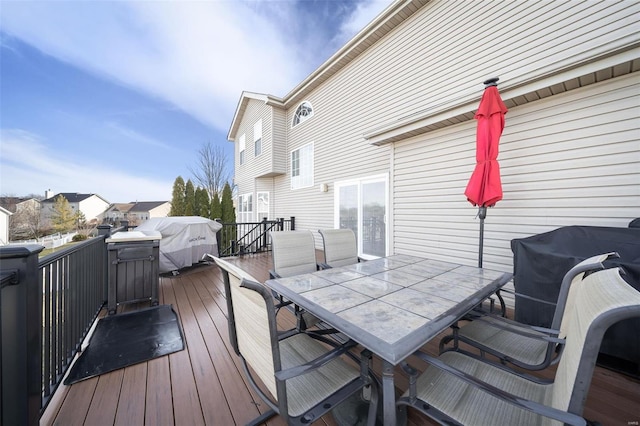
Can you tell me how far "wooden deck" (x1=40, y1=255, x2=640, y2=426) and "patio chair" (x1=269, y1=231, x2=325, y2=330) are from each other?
2.97 feet

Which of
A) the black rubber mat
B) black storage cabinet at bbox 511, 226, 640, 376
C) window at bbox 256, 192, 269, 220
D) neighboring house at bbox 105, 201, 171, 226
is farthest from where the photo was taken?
neighboring house at bbox 105, 201, 171, 226

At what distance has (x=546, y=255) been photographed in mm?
2365

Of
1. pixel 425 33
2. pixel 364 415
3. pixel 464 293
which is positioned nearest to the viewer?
pixel 364 415

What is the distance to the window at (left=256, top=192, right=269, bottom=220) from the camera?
10.2 meters

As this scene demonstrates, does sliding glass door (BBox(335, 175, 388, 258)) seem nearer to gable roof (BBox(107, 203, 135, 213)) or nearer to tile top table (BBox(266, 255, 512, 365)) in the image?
tile top table (BBox(266, 255, 512, 365))

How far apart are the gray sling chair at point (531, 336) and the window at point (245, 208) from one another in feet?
34.2

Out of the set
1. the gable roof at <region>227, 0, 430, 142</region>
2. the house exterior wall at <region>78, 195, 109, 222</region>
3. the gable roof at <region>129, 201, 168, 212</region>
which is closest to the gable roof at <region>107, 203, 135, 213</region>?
the gable roof at <region>129, 201, 168, 212</region>

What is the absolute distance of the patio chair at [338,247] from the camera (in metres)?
3.03

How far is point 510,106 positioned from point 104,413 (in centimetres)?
528

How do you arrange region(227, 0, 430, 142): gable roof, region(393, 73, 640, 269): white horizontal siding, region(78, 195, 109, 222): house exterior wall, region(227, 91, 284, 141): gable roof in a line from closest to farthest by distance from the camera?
region(393, 73, 640, 269): white horizontal siding < region(227, 0, 430, 142): gable roof < region(227, 91, 284, 141): gable roof < region(78, 195, 109, 222): house exterior wall

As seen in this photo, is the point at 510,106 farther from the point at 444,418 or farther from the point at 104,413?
the point at 104,413

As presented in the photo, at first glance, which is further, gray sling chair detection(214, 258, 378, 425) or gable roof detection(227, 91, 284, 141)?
gable roof detection(227, 91, 284, 141)

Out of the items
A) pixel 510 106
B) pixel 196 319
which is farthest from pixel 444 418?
pixel 510 106

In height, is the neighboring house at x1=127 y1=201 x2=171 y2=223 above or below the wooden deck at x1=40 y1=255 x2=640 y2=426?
above
